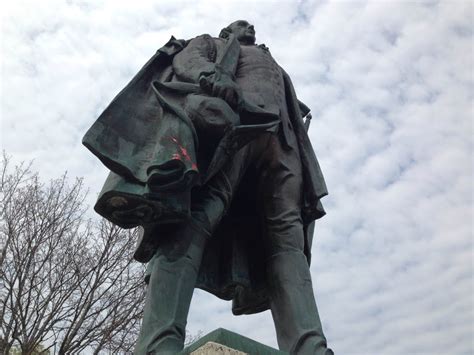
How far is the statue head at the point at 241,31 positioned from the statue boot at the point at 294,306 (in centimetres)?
185

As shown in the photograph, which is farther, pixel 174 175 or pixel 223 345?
pixel 174 175

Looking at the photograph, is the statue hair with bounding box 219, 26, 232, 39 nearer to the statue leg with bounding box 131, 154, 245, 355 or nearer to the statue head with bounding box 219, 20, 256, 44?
the statue head with bounding box 219, 20, 256, 44

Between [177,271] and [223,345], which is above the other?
[177,271]

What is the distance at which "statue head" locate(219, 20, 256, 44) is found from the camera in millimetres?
4438

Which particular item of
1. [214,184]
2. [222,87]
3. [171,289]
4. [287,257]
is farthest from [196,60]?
[171,289]

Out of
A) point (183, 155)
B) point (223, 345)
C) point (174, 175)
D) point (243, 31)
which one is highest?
point (243, 31)

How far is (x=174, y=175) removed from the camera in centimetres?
292

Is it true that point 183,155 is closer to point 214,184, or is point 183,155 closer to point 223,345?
point 214,184

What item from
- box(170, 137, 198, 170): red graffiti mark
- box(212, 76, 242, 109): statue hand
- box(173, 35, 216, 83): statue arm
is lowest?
box(170, 137, 198, 170): red graffiti mark

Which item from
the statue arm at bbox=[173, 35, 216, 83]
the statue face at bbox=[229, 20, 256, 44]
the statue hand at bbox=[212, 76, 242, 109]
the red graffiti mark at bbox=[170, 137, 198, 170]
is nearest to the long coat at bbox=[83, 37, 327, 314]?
the red graffiti mark at bbox=[170, 137, 198, 170]

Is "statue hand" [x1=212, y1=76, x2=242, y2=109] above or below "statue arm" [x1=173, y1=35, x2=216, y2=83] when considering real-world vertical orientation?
below

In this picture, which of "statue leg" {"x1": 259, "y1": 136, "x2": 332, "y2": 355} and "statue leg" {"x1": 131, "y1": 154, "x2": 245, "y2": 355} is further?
"statue leg" {"x1": 259, "y1": 136, "x2": 332, "y2": 355}

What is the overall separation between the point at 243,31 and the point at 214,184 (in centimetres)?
165

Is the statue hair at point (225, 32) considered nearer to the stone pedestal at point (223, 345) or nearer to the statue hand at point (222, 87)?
the statue hand at point (222, 87)
